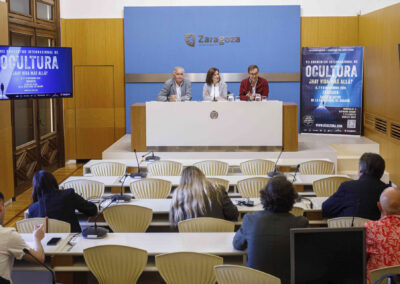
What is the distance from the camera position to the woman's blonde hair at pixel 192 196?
518cm

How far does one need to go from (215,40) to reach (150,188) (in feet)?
20.7

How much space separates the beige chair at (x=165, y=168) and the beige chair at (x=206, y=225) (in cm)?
322

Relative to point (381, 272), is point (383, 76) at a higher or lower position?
higher

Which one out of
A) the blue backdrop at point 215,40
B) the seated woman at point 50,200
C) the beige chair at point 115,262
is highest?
the blue backdrop at point 215,40

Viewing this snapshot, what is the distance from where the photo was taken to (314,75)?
1227 centimetres

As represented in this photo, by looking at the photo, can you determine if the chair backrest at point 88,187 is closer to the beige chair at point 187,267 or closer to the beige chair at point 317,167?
the beige chair at point 187,267

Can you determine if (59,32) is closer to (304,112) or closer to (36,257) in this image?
(304,112)

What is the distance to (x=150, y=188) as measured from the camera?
6.80 metres

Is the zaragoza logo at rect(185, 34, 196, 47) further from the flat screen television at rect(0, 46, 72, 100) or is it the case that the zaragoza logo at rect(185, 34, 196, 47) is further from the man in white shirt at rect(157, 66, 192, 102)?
the flat screen television at rect(0, 46, 72, 100)

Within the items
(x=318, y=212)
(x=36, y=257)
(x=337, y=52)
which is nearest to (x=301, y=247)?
(x=36, y=257)

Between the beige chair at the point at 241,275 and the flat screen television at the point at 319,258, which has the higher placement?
the flat screen television at the point at 319,258

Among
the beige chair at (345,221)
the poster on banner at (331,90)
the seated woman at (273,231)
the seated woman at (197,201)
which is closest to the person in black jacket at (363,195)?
the beige chair at (345,221)

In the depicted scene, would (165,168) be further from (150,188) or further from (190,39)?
(190,39)

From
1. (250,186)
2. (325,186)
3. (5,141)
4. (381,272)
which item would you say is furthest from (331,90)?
(381,272)
